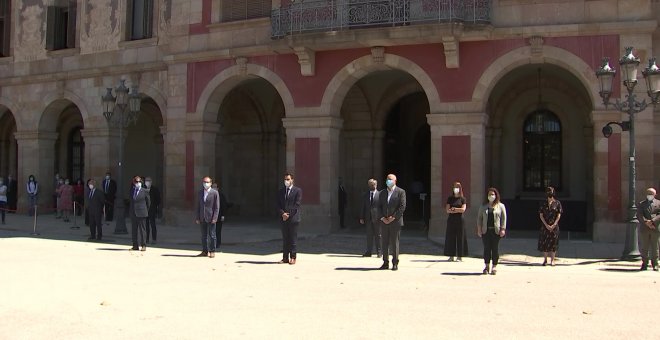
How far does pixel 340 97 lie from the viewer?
781 inches

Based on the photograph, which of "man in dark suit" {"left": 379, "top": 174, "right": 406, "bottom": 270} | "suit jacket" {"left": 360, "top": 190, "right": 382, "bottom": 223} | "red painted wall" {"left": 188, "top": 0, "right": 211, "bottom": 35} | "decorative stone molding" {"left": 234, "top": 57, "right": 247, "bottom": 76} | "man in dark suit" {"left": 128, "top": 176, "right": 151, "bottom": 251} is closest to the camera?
"man in dark suit" {"left": 379, "top": 174, "right": 406, "bottom": 270}

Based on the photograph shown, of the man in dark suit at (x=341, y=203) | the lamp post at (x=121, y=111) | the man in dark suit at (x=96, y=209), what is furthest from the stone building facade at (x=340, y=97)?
the man in dark suit at (x=96, y=209)

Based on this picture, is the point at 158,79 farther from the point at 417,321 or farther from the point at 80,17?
the point at 417,321

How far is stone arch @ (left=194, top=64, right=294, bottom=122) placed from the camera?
2025 centimetres

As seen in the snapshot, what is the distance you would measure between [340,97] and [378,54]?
5.98ft

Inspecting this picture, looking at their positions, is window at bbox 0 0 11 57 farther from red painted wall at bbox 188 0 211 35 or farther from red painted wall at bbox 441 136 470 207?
red painted wall at bbox 441 136 470 207

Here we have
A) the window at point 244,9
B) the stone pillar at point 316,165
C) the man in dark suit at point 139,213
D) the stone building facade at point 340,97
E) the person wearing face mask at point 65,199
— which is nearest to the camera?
the man in dark suit at point 139,213

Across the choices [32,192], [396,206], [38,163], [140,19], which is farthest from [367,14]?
[38,163]

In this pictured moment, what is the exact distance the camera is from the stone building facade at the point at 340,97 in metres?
17.3

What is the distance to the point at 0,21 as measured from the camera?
90.7 feet

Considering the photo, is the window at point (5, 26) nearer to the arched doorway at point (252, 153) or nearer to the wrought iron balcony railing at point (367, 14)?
the arched doorway at point (252, 153)

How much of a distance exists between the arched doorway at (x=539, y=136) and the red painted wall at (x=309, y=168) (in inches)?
231

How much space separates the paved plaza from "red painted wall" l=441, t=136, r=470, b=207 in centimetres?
241

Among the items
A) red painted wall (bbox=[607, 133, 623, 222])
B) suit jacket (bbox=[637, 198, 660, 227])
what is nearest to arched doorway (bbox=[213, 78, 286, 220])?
red painted wall (bbox=[607, 133, 623, 222])
